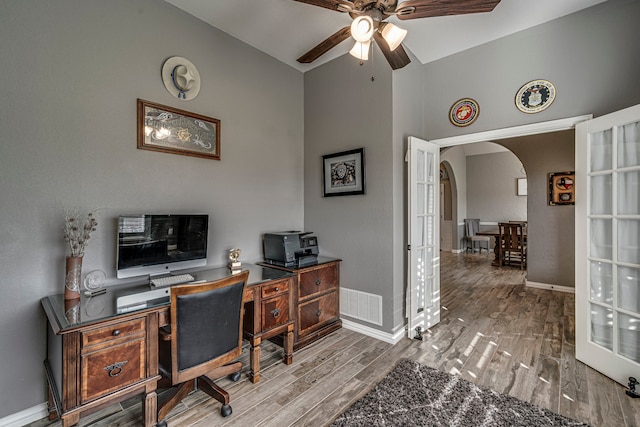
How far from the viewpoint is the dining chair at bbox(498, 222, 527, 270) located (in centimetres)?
577

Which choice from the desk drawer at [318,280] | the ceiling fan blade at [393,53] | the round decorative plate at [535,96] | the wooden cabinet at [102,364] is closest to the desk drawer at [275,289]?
the desk drawer at [318,280]

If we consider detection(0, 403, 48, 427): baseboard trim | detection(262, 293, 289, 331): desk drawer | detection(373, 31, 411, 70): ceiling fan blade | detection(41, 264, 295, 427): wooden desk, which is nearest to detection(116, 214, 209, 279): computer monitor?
detection(41, 264, 295, 427): wooden desk

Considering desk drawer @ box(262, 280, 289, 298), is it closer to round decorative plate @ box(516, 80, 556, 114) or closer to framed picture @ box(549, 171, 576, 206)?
round decorative plate @ box(516, 80, 556, 114)

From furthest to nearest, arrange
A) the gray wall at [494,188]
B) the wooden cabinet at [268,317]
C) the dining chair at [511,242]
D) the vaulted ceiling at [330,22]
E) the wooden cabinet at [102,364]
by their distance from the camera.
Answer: the gray wall at [494,188]
the dining chair at [511,242]
the vaulted ceiling at [330,22]
the wooden cabinet at [268,317]
the wooden cabinet at [102,364]

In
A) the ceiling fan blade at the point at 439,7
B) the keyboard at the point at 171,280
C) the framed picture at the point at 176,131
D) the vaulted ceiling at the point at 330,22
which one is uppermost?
the vaulted ceiling at the point at 330,22

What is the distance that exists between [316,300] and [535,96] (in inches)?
113

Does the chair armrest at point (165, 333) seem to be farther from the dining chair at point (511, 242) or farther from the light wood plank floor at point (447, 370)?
the dining chair at point (511, 242)

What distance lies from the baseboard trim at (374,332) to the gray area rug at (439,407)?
63 cm

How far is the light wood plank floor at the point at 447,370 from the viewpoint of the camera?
181 centimetres

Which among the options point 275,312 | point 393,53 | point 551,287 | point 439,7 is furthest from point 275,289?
point 551,287

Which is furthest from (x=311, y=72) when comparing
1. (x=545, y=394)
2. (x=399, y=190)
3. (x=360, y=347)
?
(x=545, y=394)

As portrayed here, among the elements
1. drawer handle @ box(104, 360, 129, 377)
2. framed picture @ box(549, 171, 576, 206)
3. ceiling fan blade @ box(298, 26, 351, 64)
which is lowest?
drawer handle @ box(104, 360, 129, 377)

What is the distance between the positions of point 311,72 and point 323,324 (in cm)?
305

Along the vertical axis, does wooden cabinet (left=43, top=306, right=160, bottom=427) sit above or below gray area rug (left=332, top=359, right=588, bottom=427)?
above
